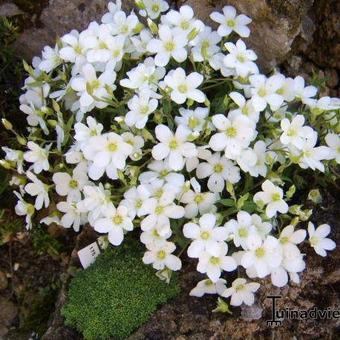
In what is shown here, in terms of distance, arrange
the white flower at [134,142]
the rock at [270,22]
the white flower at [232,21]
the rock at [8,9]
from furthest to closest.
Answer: the rock at [8,9] < the rock at [270,22] < the white flower at [232,21] < the white flower at [134,142]

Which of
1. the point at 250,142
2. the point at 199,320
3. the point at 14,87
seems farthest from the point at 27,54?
the point at 199,320

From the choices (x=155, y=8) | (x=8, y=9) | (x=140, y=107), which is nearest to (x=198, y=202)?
(x=140, y=107)

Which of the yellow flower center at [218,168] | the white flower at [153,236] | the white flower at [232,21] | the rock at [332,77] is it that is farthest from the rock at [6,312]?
the rock at [332,77]

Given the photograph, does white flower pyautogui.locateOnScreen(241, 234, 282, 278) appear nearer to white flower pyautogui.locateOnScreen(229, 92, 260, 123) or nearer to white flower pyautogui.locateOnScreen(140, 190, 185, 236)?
white flower pyautogui.locateOnScreen(140, 190, 185, 236)

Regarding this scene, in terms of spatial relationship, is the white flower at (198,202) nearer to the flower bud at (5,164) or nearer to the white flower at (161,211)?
the white flower at (161,211)

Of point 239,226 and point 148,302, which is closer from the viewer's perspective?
point 239,226

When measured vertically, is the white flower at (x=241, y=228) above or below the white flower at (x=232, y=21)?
below

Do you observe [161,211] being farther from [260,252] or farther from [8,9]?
[8,9]

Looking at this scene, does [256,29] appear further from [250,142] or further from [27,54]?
[27,54]
